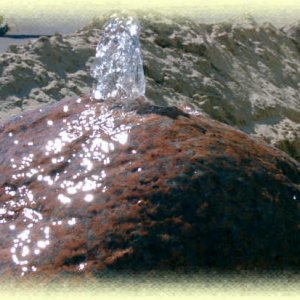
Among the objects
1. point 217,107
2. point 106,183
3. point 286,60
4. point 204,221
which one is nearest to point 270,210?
point 204,221

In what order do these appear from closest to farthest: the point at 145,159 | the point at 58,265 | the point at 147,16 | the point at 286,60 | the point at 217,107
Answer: the point at 58,265 → the point at 145,159 → the point at 217,107 → the point at 147,16 → the point at 286,60

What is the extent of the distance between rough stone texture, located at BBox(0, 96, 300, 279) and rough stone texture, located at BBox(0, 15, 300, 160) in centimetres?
295

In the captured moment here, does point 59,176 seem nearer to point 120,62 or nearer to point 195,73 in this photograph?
point 120,62

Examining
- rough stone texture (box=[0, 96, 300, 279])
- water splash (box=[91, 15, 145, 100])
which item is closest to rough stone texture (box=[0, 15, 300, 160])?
water splash (box=[91, 15, 145, 100])

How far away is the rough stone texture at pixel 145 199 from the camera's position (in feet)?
13.0

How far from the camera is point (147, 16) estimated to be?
8.73 metres

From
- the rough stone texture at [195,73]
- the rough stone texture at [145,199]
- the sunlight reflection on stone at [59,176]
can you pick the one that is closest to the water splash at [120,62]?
the sunlight reflection on stone at [59,176]

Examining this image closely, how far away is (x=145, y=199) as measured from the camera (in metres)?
4.04

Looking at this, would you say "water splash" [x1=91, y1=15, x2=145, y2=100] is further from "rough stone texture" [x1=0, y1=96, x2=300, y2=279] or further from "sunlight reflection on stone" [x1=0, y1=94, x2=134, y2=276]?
"rough stone texture" [x1=0, y1=96, x2=300, y2=279]

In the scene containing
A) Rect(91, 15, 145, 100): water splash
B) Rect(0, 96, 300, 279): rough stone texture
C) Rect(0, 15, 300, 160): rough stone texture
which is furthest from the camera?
Rect(0, 15, 300, 160): rough stone texture

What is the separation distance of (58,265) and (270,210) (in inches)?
32.5

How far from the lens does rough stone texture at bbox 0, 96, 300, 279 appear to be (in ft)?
13.0

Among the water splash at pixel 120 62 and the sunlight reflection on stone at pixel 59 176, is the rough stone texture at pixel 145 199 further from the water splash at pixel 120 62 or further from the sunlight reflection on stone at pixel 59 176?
the water splash at pixel 120 62

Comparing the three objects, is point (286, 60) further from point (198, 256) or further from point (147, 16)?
point (198, 256)
